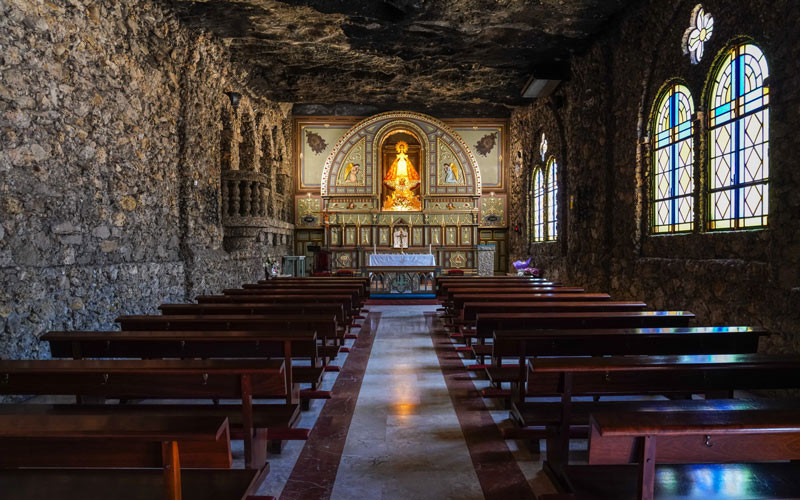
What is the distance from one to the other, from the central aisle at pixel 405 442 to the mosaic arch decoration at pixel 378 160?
37.7 ft

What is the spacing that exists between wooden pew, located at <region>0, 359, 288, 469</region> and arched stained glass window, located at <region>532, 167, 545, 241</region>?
39.8 ft

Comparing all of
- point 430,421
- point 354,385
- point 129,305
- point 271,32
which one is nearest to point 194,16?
point 271,32

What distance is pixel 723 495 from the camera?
1.77 metres

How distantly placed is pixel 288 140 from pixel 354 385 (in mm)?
12991

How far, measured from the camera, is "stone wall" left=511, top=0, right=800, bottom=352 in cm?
473

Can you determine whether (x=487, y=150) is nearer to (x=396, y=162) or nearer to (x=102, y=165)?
(x=396, y=162)

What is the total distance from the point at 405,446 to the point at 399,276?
368 inches

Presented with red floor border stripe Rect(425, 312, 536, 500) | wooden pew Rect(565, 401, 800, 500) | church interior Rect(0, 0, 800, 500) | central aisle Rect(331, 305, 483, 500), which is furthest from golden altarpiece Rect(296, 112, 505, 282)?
wooden pew Rect(565, 401, 800, 500)

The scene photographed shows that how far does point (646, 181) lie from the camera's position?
26.5 ft

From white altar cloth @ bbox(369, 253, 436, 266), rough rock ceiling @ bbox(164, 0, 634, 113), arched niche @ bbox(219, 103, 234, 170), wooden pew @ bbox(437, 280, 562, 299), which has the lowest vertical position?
wooden pew @ bbox(437, 280, 562, 299)

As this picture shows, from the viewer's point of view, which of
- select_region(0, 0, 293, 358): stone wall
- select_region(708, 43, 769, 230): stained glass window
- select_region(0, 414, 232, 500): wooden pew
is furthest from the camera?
select_region(708, 43, 769, 230): stained glass window

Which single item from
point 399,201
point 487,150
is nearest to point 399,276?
point 399,201

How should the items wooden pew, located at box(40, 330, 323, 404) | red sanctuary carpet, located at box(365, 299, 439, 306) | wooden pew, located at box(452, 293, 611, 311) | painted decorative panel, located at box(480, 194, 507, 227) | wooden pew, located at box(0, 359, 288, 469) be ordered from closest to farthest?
wooden pew, located at box(0, 359, 288, 469), wooden pew, located at box(40, 330, 323, 404), wooden pew, located at box(452, 293, 611, 311), red sanctuary carpet, located at box(365, 299, 439, 306), painted decorative panel, located at box(480, 194, 507, 227)

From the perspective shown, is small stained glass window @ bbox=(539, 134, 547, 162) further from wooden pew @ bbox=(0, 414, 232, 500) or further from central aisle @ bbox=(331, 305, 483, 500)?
wooden pew @ bbox=(0, 414, 232, 500)
